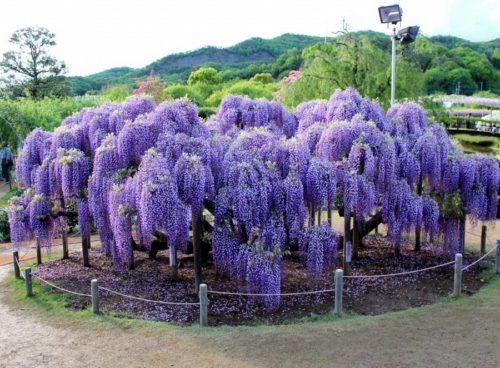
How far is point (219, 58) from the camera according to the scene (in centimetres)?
12694

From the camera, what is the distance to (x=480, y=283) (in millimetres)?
12461

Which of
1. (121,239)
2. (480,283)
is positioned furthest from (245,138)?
(480,283)

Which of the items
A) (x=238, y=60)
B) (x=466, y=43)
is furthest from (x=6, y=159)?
(x=238, y=60)

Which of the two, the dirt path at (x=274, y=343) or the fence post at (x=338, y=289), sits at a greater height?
the fence post at (x=338, y=289)

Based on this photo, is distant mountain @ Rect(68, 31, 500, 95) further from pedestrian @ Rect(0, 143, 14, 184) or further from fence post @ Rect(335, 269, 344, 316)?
fence post @ Rect(335, 269, 344, 316)

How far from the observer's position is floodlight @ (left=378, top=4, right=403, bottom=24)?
17.8 meters

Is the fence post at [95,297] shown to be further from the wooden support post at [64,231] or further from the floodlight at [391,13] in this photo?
the floodlight at [391,13]

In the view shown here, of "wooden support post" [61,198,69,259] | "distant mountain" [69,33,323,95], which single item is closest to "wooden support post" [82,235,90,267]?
"wooden support post" [61,198,69,259]

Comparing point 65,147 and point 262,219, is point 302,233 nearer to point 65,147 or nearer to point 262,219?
point 262,219

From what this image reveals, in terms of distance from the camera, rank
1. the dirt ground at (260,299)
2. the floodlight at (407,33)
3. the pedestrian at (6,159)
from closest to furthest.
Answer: the dirt ground at (260,299)
the floodlight at (407,33)
the pedestrian at (6,159)

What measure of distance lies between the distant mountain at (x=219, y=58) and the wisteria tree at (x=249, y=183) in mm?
91330

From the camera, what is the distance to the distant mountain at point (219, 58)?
113 metres

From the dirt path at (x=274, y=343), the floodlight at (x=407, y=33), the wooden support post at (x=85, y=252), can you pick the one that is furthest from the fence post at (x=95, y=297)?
the floodlight at (x=407, y=33)

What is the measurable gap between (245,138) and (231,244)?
2473 millimetres
